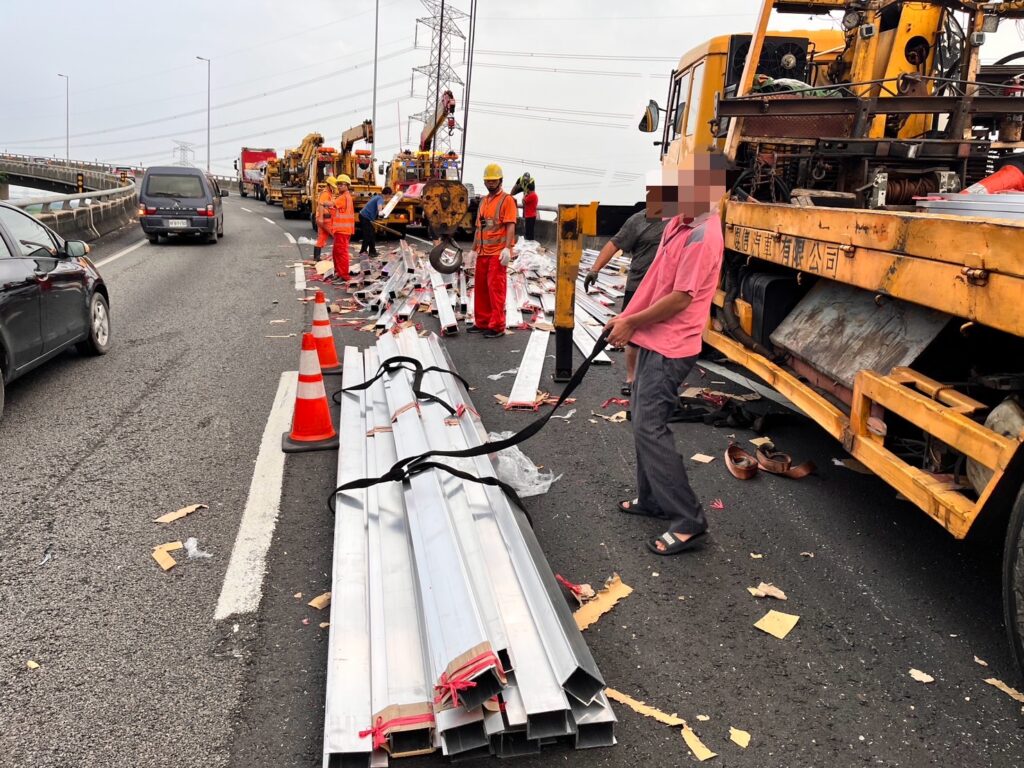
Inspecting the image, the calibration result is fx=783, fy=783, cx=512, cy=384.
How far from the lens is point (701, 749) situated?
277 centimetres

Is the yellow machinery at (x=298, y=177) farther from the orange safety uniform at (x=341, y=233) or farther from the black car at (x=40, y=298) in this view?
Answer: the black car at (x=40, y=298)

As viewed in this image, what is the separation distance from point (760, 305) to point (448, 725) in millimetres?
4082

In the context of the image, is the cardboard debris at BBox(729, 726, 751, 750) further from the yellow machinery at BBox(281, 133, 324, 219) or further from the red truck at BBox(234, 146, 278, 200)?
the red truck at BBox(234, 146, 278, 200)

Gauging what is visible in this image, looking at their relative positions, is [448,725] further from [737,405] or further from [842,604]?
[737,405]

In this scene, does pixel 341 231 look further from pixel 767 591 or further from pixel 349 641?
pixel 349 641

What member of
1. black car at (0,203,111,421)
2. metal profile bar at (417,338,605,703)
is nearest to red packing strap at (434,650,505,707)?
metal profile bar at (417,338,605,703)

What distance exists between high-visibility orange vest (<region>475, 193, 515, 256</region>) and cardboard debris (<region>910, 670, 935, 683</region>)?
297 inches

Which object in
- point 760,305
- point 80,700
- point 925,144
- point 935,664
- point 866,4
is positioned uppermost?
point 866,4

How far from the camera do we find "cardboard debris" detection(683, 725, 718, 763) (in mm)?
2734

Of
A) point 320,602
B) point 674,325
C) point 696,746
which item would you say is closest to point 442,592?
point 320,602

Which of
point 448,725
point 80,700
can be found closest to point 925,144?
point 448,725

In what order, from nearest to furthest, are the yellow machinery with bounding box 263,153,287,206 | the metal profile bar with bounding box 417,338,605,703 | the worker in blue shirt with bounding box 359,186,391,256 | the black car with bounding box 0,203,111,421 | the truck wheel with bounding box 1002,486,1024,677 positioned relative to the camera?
the metal profile bar with bounding box 417,338,605,703
the truck wheel with bounding box 1002,486,1024,677
the black car with bounding box 0,203,111,421
the worker in blue shirt with bounding box 359,186,391,256
the yellow machinery with bounding box 263,153,287,206

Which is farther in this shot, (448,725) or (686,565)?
(686,565)

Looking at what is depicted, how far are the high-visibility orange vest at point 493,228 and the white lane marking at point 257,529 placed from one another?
14.2ft
